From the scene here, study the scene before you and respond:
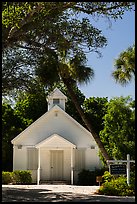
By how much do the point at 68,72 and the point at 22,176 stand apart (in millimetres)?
9204

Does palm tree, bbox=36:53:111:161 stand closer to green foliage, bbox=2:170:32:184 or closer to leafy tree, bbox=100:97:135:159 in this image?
leafy tree, bbox=100:97:135:159

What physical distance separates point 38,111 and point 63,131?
13.5 metres

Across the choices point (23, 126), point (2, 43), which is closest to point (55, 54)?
point (2, 43)

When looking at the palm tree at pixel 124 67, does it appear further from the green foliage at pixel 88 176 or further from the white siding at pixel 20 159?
the white siding at pixel 20 159

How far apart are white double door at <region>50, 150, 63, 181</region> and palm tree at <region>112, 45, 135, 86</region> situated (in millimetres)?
8635

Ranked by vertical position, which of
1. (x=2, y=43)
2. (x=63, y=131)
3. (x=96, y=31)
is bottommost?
(x=63, y=131)

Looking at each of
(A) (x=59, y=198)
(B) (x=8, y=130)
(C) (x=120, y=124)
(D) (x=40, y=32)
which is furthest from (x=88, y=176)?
(D) (x=40, y=32)

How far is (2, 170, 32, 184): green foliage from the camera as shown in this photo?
80.5 feet

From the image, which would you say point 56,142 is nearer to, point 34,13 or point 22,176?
point 22,176

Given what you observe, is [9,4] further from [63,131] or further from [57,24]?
[63,131]

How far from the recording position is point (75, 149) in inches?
1039

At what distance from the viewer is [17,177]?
80.3 feet

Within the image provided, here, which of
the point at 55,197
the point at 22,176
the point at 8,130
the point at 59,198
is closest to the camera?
the point at 59,198

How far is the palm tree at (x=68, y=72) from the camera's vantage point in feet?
48.4
